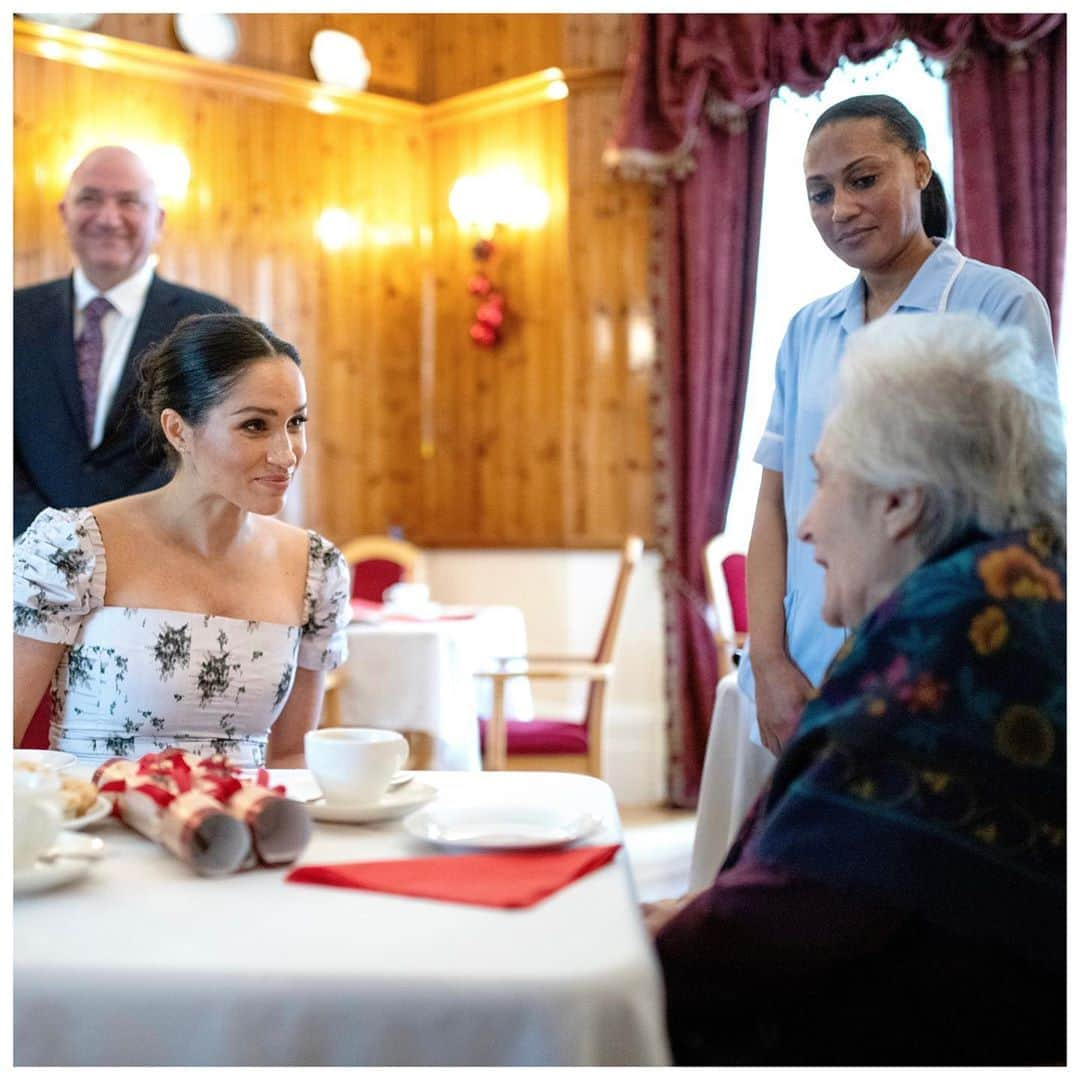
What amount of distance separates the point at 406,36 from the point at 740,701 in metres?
4.36

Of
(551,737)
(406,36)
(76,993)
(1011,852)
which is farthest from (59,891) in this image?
(406,36)

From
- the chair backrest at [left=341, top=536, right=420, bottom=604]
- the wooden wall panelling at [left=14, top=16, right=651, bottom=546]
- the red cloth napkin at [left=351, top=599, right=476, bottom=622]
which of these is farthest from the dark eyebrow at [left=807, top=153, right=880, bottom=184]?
the wooden wall panelling at [left=14, top=16, right=651, bottom=546]

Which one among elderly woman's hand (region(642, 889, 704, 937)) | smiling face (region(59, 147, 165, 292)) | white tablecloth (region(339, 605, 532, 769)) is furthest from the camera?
white tablecloth (region(339, 605, 532, 769))

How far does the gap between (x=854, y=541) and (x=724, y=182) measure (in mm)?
3793

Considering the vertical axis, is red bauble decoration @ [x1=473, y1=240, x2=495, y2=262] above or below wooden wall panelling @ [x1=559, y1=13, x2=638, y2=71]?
below

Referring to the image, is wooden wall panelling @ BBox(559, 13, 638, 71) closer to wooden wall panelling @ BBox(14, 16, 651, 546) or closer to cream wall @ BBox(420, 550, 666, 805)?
wooden wall panelling @ BBox(14, 16, 651, 546)

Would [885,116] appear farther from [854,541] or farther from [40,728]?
[40,728]

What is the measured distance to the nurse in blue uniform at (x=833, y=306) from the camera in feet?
5.53

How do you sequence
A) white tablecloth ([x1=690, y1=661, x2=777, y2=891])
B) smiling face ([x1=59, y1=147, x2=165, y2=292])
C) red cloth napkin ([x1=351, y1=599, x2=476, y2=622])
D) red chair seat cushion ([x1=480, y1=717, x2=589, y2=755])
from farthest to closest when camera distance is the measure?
red cloth napkin ([x1=351, y1=599, x2=476, y2=622]) → red chair seat cushion ([x1=480, y1=717, x2=589, y2=755]) → smiling face ([x1=59, y1=147, x2=165, y2=292]) → white tablecloth ([x1=690, y1=661, x2=777, y2=891])

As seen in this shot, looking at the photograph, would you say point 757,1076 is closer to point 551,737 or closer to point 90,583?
point 90,583

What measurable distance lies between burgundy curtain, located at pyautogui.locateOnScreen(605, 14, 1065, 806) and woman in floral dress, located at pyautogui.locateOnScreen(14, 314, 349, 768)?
2.99m

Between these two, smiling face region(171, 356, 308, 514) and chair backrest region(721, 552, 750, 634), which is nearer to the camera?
smiling face region(171, 356, 308, 514)

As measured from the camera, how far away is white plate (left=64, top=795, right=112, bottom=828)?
1138 mm

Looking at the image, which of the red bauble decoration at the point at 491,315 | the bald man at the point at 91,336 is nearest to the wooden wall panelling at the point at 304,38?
the red bauble decoration at the point at 491,315
